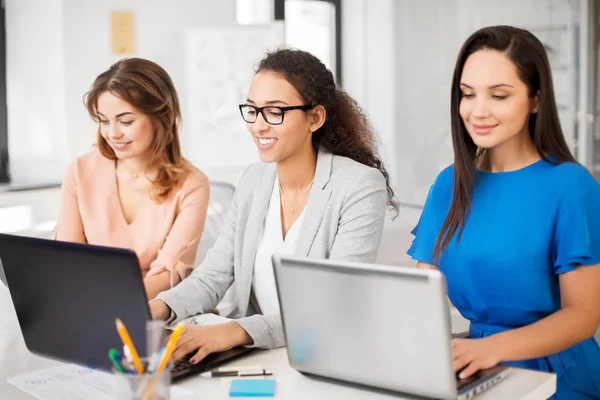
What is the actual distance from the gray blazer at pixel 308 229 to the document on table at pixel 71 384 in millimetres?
351

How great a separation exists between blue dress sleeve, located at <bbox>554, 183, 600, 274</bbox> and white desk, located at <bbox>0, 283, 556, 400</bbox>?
290mm

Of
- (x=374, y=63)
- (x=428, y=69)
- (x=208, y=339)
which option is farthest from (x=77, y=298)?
(x=374, y=63)

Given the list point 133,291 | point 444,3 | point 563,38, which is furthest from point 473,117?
point 444,3

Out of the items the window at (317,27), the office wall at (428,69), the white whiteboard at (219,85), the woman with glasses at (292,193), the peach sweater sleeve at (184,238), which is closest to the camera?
the woman with glasses at (292,193)

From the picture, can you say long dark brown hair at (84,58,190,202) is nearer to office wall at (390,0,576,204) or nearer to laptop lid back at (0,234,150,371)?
laptop lid back at (0,234,150,371)

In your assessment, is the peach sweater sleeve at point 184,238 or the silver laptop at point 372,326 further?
the peach sweater sleeve at point 184,238

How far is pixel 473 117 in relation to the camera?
5.16ft

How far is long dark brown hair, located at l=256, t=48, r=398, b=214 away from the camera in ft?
6.34

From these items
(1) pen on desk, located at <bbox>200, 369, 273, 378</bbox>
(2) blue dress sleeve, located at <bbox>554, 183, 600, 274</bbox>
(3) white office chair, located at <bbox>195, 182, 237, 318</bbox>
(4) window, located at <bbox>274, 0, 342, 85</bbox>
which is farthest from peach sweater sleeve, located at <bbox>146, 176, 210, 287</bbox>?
(4) window, located at <bbox>274, 0, 342, 85</bbox>

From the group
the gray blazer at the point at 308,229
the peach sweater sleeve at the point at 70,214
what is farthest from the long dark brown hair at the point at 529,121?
the peach sweater sleeve at the point at 70,214

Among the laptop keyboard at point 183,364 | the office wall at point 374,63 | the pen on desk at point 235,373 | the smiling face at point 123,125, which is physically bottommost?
the pen on desk at point 235,373

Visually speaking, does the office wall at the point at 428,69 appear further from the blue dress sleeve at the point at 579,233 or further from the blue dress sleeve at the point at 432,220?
the blue dress sleeve at the point at 579,233

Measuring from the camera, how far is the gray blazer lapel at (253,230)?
1924 mm

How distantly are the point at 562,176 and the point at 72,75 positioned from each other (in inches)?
108
